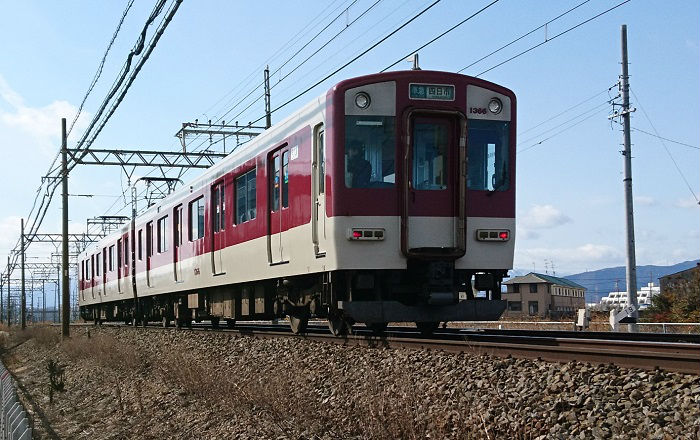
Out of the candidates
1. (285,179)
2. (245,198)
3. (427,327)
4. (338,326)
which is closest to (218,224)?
(245,198)

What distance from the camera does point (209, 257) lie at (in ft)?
52.3

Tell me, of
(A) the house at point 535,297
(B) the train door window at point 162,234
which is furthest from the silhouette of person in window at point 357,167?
(A) the house at point 535,297

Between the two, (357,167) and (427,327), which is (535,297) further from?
(357,167)

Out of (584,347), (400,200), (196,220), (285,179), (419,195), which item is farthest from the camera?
(196,220)

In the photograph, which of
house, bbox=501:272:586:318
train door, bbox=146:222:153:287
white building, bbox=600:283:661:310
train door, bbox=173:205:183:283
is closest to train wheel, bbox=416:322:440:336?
train door, bbox=173:205:183:283

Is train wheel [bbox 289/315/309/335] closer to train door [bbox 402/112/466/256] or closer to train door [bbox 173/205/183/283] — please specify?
train door [bbox 402/112/466/256]

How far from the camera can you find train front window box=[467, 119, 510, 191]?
415 inches

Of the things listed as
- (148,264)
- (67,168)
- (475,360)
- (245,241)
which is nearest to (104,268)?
(67,168)

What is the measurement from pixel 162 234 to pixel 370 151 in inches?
463

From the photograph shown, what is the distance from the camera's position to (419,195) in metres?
10.3

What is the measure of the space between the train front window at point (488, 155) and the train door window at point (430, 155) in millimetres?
329

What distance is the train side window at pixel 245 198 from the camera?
13.5 m

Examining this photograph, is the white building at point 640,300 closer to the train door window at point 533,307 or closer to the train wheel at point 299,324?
the train door window at point 533,307

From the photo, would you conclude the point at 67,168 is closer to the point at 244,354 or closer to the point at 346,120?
the point at 244,354
